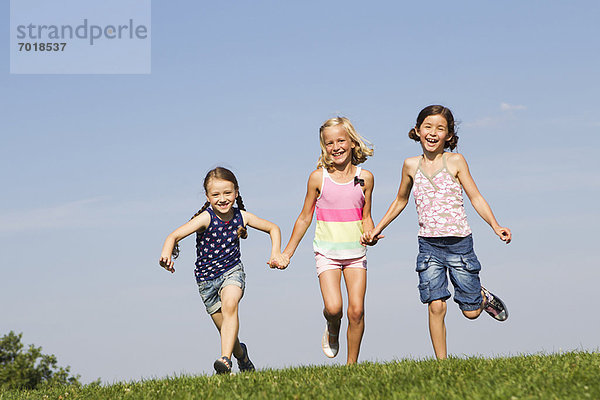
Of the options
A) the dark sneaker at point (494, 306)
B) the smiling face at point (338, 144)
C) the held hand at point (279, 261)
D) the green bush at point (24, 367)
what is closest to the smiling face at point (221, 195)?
the held hand at point (279, 261)

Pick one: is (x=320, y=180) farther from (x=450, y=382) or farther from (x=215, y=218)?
(x=450, y=382)

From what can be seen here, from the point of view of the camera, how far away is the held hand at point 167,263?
9203 mm

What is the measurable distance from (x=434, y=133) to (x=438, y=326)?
2623 mm

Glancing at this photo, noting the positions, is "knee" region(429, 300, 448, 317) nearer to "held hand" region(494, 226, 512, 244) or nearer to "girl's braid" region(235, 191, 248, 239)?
"held hand" region(494, 226, 512, 244)

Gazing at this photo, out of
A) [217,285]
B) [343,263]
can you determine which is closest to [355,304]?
[343,263]

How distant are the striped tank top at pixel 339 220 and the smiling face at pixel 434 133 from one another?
1073 mm

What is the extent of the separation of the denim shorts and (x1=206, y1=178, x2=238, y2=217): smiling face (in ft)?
2.80

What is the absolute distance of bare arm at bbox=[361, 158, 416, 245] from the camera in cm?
938

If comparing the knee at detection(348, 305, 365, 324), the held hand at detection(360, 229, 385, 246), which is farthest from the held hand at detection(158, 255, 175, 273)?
the held hand at detection(360, 229, 385, 246)

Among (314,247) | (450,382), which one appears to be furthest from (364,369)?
(314,247)

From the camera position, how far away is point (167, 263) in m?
9.20

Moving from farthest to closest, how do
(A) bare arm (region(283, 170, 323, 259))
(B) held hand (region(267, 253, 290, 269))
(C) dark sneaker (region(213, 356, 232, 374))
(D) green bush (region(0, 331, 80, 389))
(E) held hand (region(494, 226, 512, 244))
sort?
(D) green bush (region(0, 331, 80, 389))
(A) bare arm (region(283, 170, 323, 259))
(B) held hand (region(267, 253, 290, 269))
(C) dark sneaker (region(213, 356, 232, 374))
(E) held hand (region(494, 226, 512, 244))

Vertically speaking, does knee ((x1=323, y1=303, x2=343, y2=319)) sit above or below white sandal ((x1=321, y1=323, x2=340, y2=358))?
above

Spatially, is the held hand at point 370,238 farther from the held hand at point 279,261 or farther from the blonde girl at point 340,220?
the held hand at point 279,261
